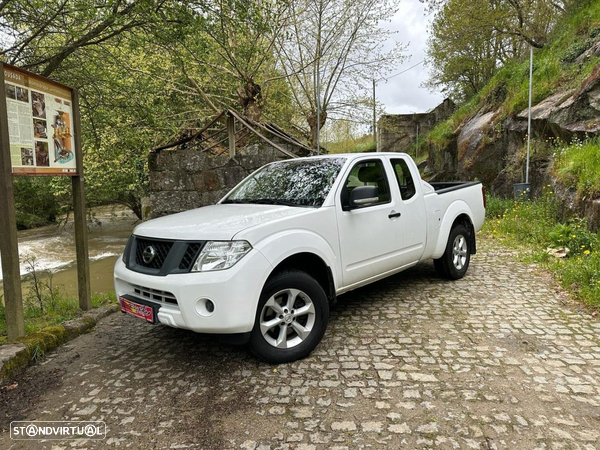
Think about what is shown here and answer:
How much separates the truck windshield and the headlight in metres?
1.01

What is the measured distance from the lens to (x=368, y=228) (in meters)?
4.03

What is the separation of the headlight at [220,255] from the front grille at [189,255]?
0.14ft

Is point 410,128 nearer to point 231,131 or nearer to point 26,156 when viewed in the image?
point 231,131

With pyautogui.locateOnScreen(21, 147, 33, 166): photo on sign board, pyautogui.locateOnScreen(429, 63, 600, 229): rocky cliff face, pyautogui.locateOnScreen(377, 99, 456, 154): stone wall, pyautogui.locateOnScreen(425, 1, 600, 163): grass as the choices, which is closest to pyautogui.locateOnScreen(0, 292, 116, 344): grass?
pyautogui.locateOnScreen(21, 147, 33, 166): photo on sign board

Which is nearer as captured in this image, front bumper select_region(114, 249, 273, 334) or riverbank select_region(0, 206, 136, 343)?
front bumper select_region(114, 249, 273, 334)

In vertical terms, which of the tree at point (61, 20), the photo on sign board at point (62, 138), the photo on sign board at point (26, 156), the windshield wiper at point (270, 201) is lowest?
the windshield wiper at point (270, 201)

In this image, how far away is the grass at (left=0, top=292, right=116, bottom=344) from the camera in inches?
168

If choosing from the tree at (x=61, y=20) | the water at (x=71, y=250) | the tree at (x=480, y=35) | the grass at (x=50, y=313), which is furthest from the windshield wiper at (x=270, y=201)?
the tree at (x=480, y=35)

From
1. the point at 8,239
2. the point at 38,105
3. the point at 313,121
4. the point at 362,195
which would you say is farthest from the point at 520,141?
the point at 8,239

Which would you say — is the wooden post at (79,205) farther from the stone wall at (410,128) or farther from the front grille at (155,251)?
the stone wall at (410,128)

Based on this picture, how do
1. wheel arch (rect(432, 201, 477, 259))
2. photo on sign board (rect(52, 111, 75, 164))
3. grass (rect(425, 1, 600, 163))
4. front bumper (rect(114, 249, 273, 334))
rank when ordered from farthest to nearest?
grass (rect(425, 1, 600, 163)), wheel arch (rect(432, 201, 477, 259)), photo on sign board (rect(52, 111, 75, 164)), front bumper (rect(114, 249, 273, 334))

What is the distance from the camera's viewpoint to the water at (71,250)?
1155 cm

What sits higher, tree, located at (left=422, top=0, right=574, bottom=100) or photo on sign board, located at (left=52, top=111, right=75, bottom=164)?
tree, located at (left=422, top=0, right=574, bottom=100)

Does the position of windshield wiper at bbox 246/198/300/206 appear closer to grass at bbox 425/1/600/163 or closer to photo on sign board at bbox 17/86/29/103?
photo on sign board at bbox 17/86/29/103
